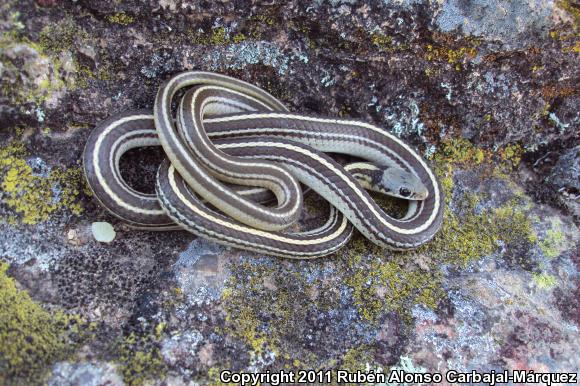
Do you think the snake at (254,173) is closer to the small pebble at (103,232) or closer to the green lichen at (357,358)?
the small pebble at (103,232)

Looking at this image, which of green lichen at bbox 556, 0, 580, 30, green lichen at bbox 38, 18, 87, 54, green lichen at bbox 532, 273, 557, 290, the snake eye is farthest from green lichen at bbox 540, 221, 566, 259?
green lichen at bbox 38, 18, 87, 54

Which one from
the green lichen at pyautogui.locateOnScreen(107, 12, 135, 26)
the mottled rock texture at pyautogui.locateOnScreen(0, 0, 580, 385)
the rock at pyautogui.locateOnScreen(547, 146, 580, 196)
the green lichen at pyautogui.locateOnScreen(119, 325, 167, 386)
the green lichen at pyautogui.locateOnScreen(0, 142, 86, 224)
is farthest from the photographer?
the rock at pyautogui.locateOnScreen(547, 146, 580, 196)

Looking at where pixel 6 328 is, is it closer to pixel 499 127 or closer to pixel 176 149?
pixel 176 149

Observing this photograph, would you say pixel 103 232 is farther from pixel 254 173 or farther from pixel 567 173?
pixel 567 173

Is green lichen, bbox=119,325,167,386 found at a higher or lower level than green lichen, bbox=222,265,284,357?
lower

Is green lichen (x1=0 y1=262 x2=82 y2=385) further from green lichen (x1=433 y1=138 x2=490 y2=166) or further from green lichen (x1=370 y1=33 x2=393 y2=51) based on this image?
green lichen (x1=433 y1=138 x2=490 y2=166)

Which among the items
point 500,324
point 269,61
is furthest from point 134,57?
point 500,324

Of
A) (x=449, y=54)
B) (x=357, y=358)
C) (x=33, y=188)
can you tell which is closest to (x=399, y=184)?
(x=449, y=54)
